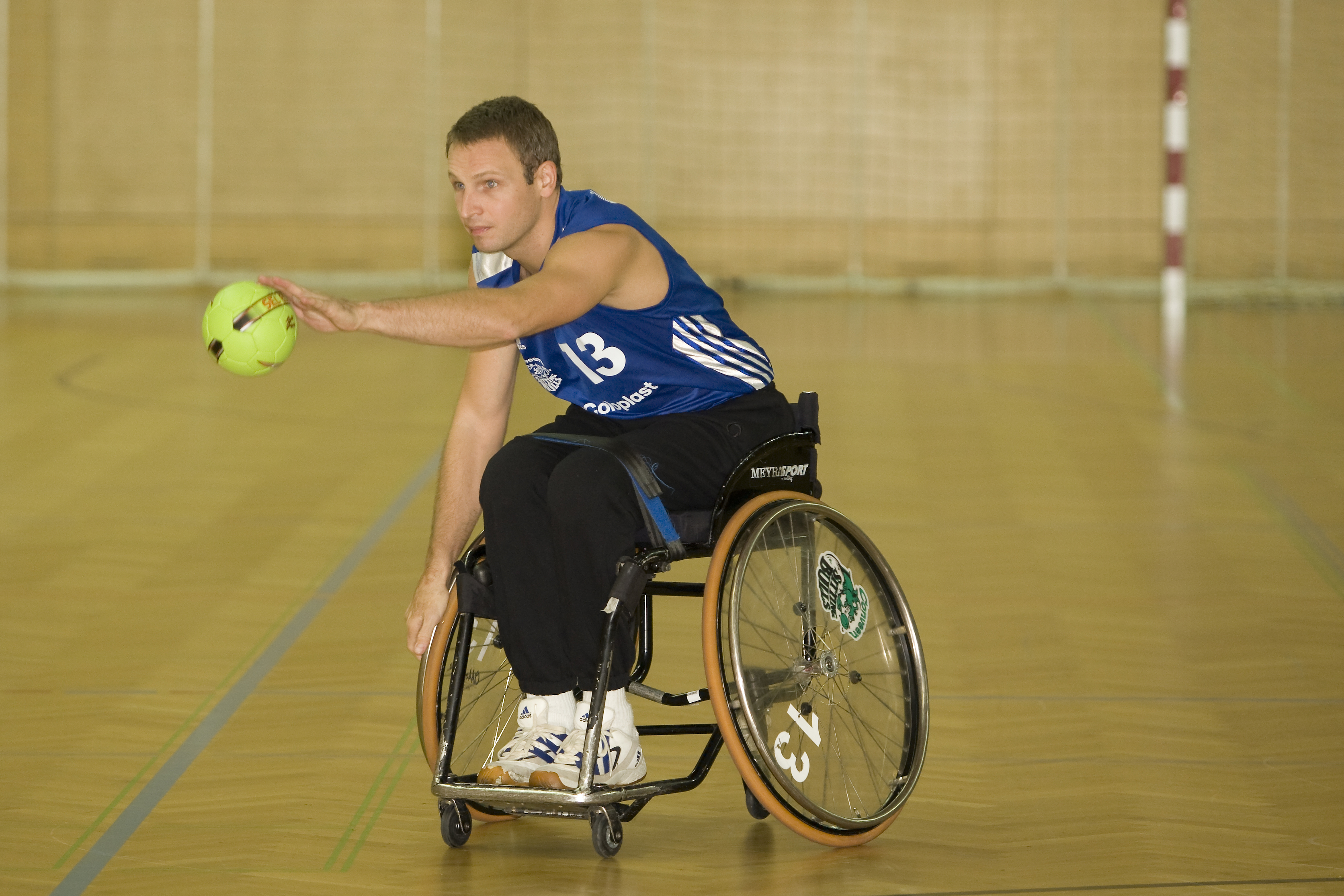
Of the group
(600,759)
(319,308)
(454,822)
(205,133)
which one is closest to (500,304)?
(319,308)

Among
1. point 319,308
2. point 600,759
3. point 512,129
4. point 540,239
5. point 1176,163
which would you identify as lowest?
point 600,759

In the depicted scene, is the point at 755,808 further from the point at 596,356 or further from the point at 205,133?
the point at 205,133

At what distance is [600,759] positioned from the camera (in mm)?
2482

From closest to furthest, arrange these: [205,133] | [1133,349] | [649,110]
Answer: [1133,349], [205,133], [649,110]

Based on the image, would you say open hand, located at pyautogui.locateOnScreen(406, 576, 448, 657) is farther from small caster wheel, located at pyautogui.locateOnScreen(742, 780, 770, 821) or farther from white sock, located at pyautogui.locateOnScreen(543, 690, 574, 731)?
small caster wheel, located at pyautogui.locateOnScreen(742, 780, 770, 821)

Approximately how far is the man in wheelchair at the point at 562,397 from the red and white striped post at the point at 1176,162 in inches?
312

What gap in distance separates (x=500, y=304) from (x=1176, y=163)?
29.4ft

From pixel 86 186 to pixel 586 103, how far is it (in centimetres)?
360

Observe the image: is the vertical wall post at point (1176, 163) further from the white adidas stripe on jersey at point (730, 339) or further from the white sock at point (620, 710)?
the white sock at point (620, 710)

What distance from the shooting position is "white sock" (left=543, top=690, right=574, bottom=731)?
2.50 meters

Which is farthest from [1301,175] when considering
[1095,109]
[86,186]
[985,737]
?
[985,737]

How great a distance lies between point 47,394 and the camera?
700cm

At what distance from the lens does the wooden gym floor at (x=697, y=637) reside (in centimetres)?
251

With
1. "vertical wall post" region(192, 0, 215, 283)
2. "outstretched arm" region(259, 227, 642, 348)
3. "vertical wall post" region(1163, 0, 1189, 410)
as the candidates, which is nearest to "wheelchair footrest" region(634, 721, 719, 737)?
"outstretched arm" region(259, 227, 642, 348)
